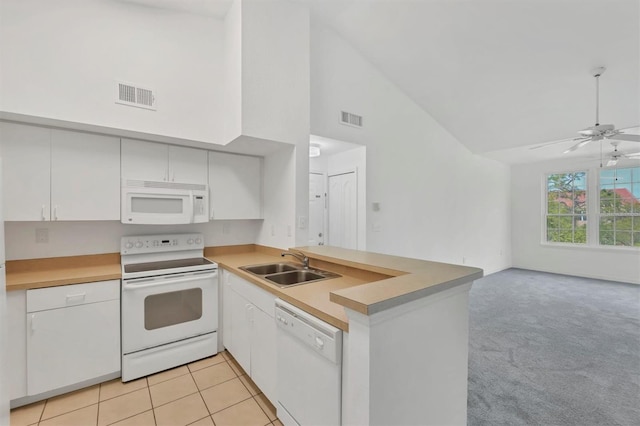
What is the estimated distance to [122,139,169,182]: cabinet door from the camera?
257 centimetres

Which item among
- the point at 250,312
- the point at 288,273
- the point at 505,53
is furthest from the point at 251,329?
the point at 505,53

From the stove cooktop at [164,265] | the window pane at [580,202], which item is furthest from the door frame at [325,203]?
the window pane at [580,202]

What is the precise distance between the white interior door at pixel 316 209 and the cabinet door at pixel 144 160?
2.26 metres

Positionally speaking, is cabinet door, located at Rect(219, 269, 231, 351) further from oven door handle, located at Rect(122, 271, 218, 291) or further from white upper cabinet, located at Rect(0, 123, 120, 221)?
white upper cabinet, located at Rect(0, 123, 120, 221)

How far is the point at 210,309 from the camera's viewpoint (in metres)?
2.64

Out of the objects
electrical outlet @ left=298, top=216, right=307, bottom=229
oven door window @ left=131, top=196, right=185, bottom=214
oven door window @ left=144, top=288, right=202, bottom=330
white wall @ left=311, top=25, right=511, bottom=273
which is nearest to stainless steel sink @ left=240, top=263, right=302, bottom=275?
electrical outlet @ left=298, top=216, right=307, bottom=229

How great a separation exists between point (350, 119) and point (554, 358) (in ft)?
11.8

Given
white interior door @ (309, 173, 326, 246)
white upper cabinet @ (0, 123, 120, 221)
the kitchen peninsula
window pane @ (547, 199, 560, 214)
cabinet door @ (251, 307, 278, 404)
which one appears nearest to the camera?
the kitchen peninsula

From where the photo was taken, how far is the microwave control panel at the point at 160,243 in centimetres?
271

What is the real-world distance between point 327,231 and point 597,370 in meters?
3.41

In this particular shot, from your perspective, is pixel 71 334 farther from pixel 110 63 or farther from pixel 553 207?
pixel 553 207

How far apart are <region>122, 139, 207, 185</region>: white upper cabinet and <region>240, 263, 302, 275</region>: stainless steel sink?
1.14m

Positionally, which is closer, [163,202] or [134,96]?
[134,96]

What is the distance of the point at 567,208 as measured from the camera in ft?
21.8
